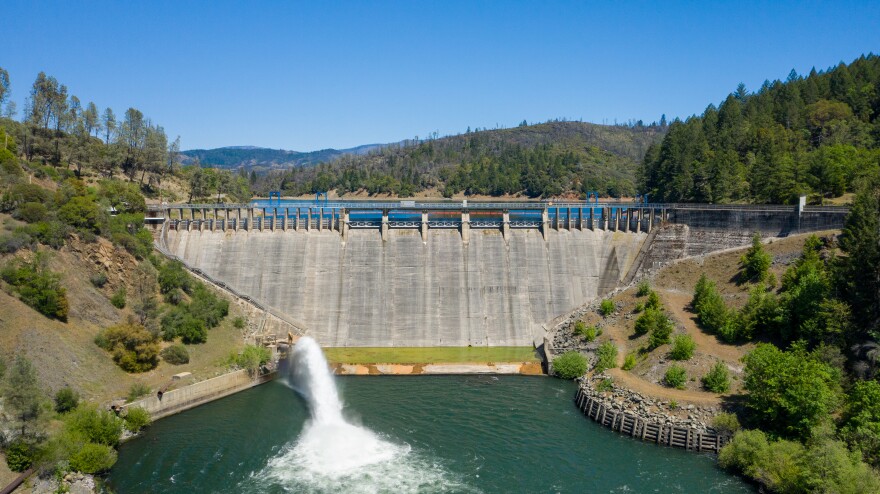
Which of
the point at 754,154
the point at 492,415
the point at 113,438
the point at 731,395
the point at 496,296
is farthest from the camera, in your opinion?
the point at 754,154

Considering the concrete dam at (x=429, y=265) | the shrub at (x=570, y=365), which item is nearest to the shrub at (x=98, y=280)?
the concrete dam at (x=429, y=265)

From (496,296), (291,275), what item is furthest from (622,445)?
(291,275)

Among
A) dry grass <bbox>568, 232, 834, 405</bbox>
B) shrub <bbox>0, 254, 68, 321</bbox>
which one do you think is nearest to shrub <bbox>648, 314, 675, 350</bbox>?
dry grass <bbox>568, 232, 834, 405</bbox>

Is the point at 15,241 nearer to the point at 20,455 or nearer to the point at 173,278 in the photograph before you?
the point at 173,278

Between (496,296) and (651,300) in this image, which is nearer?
(651,300)

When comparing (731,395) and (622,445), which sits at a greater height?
(731,395)

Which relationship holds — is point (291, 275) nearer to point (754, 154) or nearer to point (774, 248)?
point (774, 248)

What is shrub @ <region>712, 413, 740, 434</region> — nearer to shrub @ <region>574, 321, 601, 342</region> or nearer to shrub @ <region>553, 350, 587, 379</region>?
shrub @ <region>553, 350, 587, 379</region>
